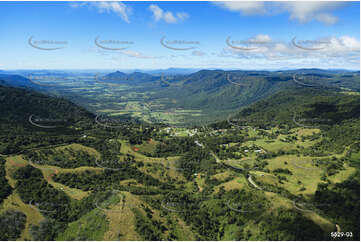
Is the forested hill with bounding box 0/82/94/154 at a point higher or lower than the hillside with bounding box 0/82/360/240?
higher

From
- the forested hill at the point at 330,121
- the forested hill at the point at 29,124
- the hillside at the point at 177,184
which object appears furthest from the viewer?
the forested hill at the point at 330,121

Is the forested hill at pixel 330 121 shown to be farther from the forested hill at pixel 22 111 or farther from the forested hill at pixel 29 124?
the forested hill at pixel 22 111

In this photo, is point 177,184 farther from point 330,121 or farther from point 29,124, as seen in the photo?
point 330,121

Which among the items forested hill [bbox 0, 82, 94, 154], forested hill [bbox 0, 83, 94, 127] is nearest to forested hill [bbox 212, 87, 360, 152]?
forested hill [bbox 0, 82, 94, 154]

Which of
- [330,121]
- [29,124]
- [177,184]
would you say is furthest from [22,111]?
[330,121]

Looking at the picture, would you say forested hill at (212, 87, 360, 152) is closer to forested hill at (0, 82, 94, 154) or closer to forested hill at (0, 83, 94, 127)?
forested hill at (0, 82, 94, 154)

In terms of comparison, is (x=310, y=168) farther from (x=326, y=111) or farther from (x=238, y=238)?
(x=326, y=111)

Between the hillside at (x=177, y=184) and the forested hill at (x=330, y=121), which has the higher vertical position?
the forested hill at (x=330, y=121)

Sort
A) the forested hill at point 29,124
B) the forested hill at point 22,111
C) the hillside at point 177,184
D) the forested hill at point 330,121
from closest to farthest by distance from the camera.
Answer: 1. the hillside at point 177,184
2. the forested hill at point 29,124
3. the forested hill at point 330,121
4. the forested hill at point 22,111

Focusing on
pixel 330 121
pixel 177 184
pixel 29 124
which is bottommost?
pixel 177 184

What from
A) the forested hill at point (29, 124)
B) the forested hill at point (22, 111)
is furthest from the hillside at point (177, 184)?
the forested hill at point (22, 111)

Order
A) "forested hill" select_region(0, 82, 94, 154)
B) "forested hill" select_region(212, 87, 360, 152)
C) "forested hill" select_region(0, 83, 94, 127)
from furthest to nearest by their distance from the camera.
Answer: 1. "forested hill" select_region(0, 83, 94, 127)
2. "forested hill" select_region(212, 87, 360, 152)
3. "forested hill" select_region(0, 82, 94, 154)

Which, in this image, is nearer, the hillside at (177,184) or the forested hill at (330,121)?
the hillside at (177,184)
